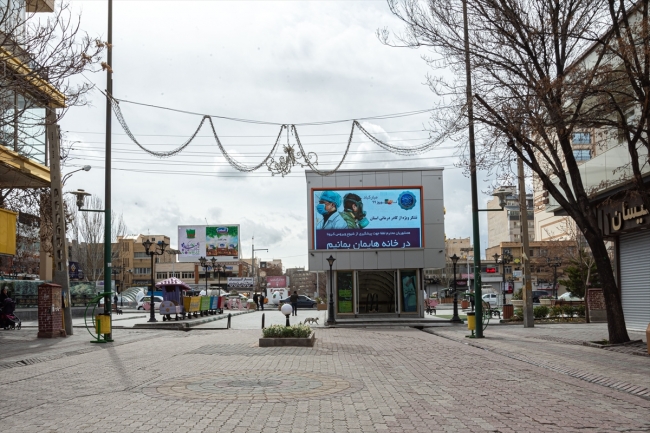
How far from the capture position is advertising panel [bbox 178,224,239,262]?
78125 mm

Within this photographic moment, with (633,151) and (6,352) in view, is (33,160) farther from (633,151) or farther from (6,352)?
(633,151)

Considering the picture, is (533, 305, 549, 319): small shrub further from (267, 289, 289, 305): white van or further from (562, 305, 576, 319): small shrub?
(267, 289, 289, 305): white van

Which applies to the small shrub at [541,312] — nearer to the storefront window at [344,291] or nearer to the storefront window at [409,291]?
the storefront window at [409,291]

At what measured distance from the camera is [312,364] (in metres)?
14.1

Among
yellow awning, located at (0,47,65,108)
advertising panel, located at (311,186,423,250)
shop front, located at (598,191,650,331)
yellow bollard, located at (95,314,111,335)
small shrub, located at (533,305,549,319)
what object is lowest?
small shrub, located at (533,305,549,319)

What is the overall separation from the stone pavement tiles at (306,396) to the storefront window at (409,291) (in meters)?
21.3

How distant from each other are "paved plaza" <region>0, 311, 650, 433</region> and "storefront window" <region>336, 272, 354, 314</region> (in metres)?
18.9

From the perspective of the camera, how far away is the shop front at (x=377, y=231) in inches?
1460

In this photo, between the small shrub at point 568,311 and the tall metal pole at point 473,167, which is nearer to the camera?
the tall metal pole at point 473,167

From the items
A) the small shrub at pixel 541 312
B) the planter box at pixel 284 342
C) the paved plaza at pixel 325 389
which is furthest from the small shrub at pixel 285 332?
the small shrub at pixel 541 312

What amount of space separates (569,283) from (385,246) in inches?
522

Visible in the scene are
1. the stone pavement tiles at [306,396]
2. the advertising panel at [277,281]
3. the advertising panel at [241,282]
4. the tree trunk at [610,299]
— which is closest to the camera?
the stone pavement tiles at [306,396]

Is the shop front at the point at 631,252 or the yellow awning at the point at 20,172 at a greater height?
the yellow awning at the point at 20,172

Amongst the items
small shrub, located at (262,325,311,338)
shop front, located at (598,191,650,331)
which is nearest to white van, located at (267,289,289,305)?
shop front, located at (598,191,650,331)
